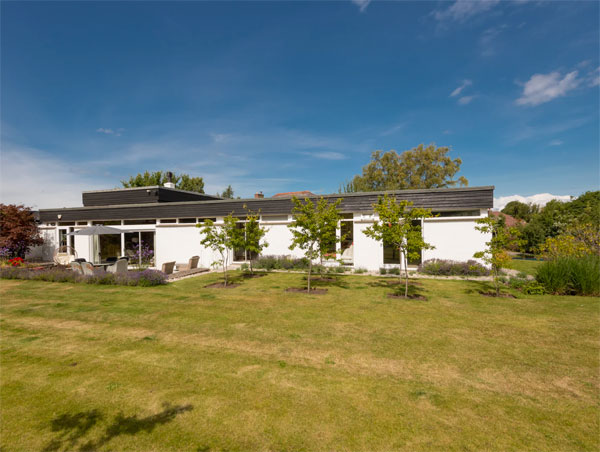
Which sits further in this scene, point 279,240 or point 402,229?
point 279,240

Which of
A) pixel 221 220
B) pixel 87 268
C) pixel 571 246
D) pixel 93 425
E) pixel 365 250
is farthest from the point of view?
pixel 221 220

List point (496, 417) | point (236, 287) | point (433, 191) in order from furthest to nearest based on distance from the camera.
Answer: point (433, 191) → point (236, 287) → point (496, 417)

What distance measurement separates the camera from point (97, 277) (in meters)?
12.4

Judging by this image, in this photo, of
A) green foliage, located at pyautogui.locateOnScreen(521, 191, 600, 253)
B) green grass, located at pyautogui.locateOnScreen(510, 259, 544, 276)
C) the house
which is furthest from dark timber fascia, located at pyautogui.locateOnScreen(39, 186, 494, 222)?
green foliage, located at pyautogui.locateOnScreen(521, 191, 600, 253)

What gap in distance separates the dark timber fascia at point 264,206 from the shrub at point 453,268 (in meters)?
2.56

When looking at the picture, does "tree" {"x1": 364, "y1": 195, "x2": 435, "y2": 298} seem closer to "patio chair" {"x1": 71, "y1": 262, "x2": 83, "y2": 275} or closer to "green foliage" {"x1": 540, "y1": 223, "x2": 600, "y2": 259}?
"green foliage" {"x1": 540, "y1": 223, "x2": 600, "y2": 259}

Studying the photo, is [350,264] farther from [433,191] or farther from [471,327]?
[471,327]

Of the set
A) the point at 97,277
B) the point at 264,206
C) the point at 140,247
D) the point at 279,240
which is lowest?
the point at 97,277

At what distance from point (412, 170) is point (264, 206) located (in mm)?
28809

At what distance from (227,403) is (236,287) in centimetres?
791

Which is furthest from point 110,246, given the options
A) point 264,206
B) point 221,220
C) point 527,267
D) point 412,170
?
point 412,170

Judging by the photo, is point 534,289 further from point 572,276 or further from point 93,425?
point 93,425

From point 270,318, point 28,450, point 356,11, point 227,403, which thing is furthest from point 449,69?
point 28,450

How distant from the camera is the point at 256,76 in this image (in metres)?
20.4
